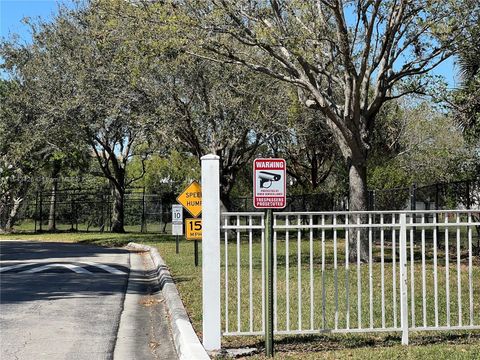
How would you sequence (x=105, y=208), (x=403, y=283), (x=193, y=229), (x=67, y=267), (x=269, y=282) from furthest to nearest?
(x=105, y=208) → (x=67, y=267) → (x=193, y=229) → (x=403, y=283) → (x=269, y=282)

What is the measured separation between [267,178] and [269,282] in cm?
110

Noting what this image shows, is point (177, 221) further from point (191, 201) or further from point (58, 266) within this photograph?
point (58, 266)

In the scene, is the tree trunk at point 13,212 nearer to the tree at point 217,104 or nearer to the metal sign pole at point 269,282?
the tree at point 217,104

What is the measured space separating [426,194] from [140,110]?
39.0 feet

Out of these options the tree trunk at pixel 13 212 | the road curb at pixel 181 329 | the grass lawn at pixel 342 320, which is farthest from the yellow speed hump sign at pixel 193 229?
the tree trunk at pixel 13 212

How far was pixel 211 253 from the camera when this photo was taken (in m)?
6.41

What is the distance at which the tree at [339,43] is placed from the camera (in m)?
14.1

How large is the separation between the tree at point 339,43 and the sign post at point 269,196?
776 cm

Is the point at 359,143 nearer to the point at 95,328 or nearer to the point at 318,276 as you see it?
the point at 318,276

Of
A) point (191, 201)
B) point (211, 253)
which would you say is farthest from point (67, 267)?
point (211, 253)

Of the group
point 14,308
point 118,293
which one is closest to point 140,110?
point 118,293

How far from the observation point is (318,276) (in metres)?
12.4

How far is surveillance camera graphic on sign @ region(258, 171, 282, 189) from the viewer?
245 inches

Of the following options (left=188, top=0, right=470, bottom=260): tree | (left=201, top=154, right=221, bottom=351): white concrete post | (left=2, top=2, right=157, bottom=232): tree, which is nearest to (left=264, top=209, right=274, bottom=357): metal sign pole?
(left=201, top=154, right=221, bottom=351): white concrete post
